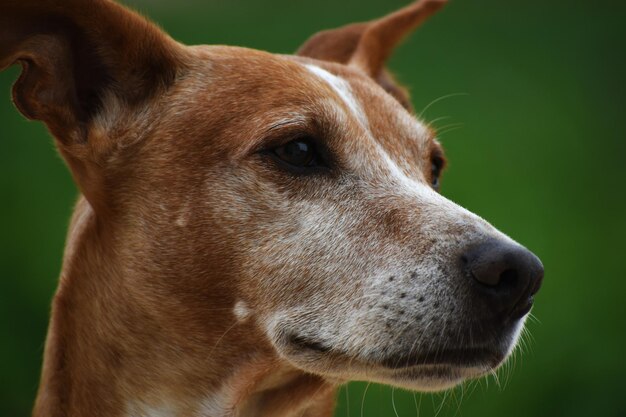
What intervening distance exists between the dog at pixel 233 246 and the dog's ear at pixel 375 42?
1.03 metres

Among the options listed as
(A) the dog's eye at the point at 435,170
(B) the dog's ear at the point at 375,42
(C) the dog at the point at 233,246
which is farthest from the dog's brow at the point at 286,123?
(B) the dog's ear at the point at 375,42

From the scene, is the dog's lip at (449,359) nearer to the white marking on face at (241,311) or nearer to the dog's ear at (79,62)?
the white marking on face at (241,311)

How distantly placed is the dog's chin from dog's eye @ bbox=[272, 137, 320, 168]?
0.64 m

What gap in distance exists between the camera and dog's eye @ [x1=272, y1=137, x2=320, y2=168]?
123 inches

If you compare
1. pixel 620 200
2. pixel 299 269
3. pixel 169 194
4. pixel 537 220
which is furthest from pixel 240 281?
pixel 620 200

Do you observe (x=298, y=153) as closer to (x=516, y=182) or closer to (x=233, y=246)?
(x=233, y=246)

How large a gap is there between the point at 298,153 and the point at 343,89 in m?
0.50

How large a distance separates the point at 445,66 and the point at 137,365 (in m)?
7.99

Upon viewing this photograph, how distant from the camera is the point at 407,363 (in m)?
2.85

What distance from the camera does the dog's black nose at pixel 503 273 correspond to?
2.72 metres

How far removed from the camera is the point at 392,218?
3.05 metres

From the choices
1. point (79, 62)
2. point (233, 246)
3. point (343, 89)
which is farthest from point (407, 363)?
point (79, 62)

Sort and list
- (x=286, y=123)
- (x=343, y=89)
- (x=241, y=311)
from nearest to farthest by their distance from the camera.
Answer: (x=241, y=311)
(x=286, y=123)
(x=343, y=89)

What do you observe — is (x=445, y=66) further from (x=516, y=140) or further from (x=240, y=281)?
(x=240, y=281)
